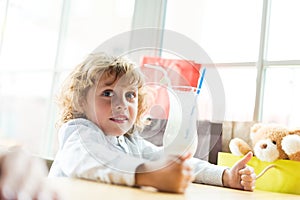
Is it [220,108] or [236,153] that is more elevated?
[220,108]

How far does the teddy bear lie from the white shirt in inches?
13.5

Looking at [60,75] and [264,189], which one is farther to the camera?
[60,75]

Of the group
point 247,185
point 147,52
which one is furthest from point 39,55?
point 247,185

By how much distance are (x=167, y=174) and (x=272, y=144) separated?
57cm

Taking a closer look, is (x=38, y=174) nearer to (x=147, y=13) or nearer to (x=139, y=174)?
(x=139, y=174)

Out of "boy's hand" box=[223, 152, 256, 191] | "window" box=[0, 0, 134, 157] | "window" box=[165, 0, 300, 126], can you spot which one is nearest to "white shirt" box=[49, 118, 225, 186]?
"boy's hand" box=[223, 152, 256, 191]

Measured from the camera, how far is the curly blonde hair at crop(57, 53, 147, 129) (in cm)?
87

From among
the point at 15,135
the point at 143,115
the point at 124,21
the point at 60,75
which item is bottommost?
the point at 15,135

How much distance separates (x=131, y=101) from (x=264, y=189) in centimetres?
51

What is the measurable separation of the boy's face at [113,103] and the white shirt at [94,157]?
→ 27mm

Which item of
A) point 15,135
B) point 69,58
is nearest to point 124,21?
point 69,58

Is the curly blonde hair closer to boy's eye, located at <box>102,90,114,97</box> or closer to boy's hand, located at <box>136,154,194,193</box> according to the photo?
boy's eye, located at <box>102,90,114,97</box>

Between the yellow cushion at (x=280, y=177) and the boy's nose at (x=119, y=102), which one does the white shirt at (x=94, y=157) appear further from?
the yellow cushion at (x=280, y=177)

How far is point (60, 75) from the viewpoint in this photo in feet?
7.86
